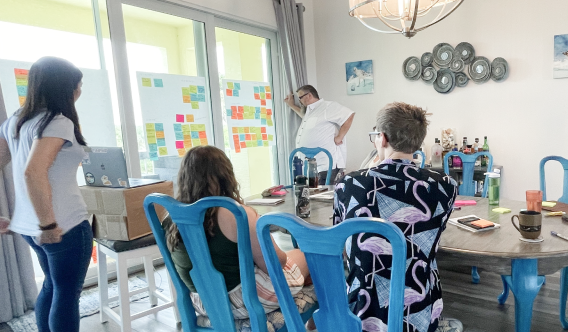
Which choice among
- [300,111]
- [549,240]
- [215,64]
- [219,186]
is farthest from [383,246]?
[300,111]

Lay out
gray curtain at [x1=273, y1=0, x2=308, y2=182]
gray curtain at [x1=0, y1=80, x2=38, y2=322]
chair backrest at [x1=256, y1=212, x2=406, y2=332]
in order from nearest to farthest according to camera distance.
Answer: chair backrest at [x1=256, y1=212, x2=406, y2=332]
gray curtain at [x1=0, y1=80, x2=38, y2=322]
gray curtain at [x1=273, y1=0, x2=308, y2=182]

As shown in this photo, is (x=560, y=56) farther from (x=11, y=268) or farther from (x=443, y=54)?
(x=11, y=268)

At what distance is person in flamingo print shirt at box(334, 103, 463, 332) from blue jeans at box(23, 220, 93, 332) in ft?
3.58

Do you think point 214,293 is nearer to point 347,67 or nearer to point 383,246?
point 383,246

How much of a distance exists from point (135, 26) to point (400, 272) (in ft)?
9.46

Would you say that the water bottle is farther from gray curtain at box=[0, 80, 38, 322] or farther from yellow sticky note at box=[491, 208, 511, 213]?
gray curtain at box=[0, 80, 38, 322]

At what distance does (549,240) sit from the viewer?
1.40 m

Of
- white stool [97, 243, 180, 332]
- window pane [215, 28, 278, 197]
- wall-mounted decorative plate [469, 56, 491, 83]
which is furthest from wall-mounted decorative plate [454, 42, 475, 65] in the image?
white stool [97, 243, 180, 332]

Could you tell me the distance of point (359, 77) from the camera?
443 centimetres

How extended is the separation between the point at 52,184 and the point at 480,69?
12.1ft

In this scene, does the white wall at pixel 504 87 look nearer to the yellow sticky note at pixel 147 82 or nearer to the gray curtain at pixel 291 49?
the gray curtain at pixel 291 49

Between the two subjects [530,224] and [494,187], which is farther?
[494,187]

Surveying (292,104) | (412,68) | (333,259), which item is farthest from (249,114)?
(333,259)

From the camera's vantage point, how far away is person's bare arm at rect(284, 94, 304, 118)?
4.18 meters
